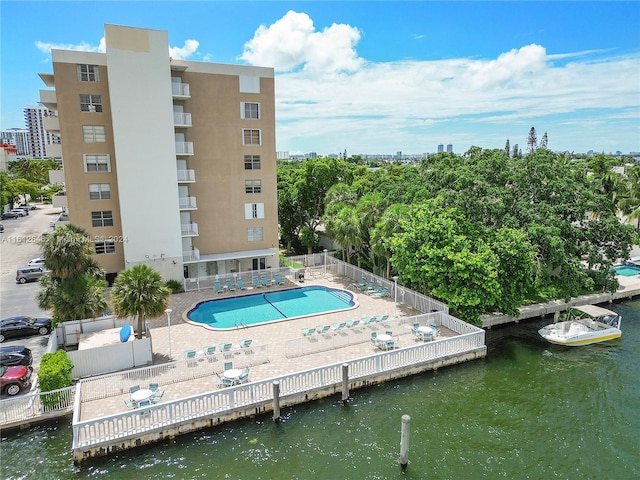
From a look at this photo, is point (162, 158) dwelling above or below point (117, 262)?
above

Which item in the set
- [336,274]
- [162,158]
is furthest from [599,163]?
[162,158]

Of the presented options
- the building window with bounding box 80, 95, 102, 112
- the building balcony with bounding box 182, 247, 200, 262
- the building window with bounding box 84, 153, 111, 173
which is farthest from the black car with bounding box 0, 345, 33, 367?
the building window with bounding box 80, 95, 102, 112

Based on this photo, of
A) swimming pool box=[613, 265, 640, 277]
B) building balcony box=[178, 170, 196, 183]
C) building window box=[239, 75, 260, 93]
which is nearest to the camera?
building balcony box=[178, 170, 196, 183]

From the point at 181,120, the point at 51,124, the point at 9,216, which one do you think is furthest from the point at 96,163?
the point at 9,216

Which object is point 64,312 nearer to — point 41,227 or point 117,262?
point 117,262

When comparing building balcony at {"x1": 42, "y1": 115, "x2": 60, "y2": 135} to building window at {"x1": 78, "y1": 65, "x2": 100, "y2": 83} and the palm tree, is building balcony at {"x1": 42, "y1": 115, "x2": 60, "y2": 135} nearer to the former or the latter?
building window at {"x1": 78, "y1": 65, "x2": 100, "y2": 83}
